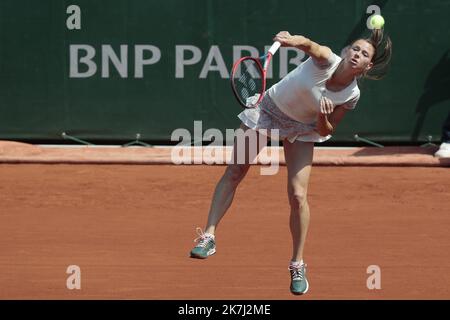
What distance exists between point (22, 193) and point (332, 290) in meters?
3.93

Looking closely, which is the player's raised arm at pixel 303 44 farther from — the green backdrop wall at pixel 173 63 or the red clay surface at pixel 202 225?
the green backdrop wall at pixel 173 63

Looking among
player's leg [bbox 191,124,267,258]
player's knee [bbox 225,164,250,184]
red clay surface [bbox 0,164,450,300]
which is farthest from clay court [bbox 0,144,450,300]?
player's knee [bbox 225,164,250,184]

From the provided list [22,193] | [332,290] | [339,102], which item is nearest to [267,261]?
[332,290]

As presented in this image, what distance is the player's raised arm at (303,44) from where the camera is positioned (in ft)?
17.2

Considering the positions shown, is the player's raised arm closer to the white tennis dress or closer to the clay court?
the white tennis dress

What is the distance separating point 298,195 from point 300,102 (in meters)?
0.49

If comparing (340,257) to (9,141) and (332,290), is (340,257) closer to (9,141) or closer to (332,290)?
(332,290)

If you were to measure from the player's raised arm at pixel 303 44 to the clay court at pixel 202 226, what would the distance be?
4.13ft

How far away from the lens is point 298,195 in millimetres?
5648

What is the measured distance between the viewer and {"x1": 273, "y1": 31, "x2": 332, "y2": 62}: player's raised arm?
525cm

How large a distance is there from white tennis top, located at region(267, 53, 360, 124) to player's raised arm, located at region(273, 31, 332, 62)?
0.22ft

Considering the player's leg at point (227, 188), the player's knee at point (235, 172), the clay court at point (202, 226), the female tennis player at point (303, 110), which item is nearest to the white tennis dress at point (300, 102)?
the female tennis player at point (303, 110)

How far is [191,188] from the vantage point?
29.9 feet

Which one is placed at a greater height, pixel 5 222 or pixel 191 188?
pixel 191 188
